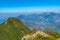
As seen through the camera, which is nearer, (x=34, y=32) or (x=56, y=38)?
(x=56, y=38)

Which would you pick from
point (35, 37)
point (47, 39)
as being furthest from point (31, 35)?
point (47, 39)

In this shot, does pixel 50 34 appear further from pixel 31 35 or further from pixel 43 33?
pixel 31 35

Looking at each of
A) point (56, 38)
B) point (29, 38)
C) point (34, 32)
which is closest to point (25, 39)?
point (29, 38)

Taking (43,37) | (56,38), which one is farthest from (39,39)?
(56,38)

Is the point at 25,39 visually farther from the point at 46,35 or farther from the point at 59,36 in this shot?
the point at 59,36

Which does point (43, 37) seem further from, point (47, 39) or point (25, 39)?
point (25, 39)

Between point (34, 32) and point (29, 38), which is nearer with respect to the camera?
point (29, 38)
